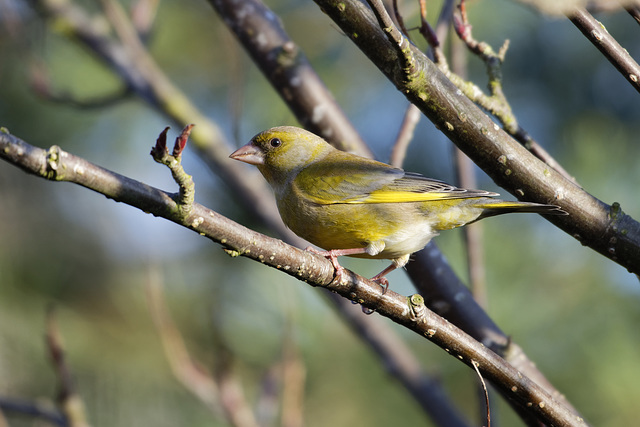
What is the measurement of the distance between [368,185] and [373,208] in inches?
7.3

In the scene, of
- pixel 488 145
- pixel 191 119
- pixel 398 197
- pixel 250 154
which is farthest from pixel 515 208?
pixel 191 119

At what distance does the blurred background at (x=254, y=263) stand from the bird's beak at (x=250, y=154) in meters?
0.24

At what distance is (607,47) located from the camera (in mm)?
2586

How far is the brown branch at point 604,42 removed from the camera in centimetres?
253

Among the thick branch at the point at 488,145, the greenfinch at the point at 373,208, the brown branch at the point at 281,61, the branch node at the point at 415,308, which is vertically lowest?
the branch node at the point at 415,308

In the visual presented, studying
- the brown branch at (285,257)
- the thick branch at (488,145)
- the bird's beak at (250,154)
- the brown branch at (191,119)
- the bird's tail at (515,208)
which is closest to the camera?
the brown branch at (285,257)

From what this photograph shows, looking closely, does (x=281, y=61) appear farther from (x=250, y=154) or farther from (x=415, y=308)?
(x=415, y=308)

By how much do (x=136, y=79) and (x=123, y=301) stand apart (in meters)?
2.41

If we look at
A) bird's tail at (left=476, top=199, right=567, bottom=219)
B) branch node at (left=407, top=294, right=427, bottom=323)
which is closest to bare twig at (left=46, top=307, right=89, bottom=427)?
branch node at (left=407, top=294, right=427, bottom=323)

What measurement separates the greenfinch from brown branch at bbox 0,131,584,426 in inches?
30.8

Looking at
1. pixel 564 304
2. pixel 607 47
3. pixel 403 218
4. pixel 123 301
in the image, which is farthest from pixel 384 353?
pixel 123 301

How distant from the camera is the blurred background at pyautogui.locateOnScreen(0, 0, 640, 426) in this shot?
17.6ft

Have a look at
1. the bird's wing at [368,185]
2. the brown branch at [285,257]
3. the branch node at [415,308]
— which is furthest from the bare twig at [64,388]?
the branch node at [415,308]

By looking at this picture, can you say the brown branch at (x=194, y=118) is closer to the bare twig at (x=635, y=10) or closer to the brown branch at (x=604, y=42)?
the brown branch at (x=604, y=42)
